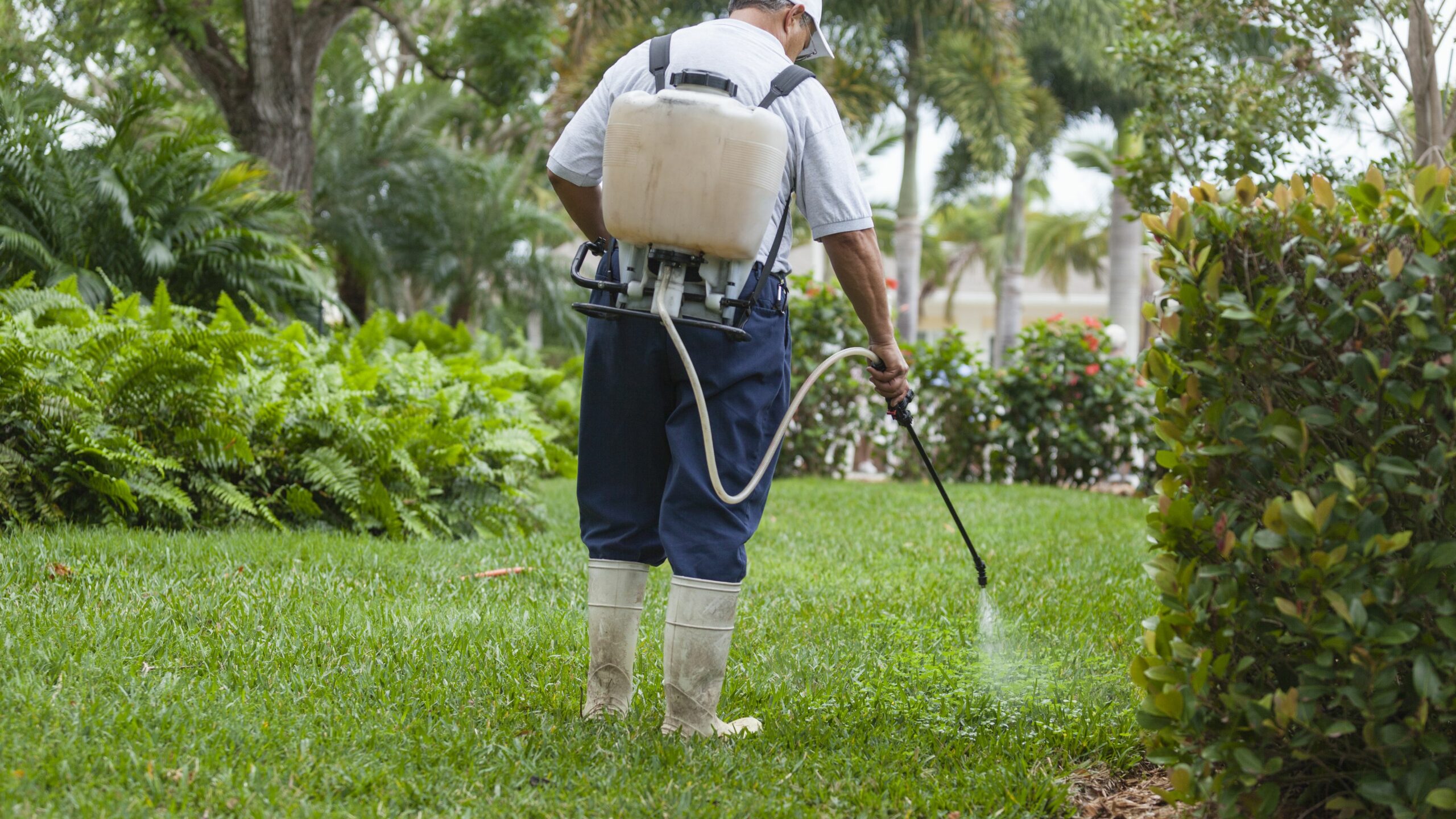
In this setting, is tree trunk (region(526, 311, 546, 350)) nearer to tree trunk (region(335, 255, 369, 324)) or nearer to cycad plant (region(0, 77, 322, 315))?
tree trunk (region(335, 255, 369, 324))

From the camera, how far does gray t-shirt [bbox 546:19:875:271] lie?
2.56 m

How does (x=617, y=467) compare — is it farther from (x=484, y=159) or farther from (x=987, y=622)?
(x=484, y=159)

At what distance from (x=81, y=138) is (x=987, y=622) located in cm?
740

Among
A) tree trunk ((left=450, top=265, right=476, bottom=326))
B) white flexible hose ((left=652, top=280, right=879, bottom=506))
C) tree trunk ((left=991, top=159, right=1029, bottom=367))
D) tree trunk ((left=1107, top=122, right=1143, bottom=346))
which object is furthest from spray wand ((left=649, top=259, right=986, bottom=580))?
tree trunk ((left=991, top=159, right=1029, bottom=367))

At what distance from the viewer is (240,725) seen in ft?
8.18

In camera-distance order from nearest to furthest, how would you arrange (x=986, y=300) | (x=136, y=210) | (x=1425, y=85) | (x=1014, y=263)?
1. (x=1425, y=85)
2. (x=136, y=210)
3. (x=1014, y=263)
4. (x=986, y=300)

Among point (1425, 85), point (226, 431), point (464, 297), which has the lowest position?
point (226, 431)

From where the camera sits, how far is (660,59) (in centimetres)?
261

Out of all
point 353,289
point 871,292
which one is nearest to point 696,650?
point 871,292

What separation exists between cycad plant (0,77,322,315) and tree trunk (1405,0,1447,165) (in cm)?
696

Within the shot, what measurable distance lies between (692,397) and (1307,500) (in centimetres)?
130

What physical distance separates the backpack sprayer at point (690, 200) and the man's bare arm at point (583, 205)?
414 millimetres

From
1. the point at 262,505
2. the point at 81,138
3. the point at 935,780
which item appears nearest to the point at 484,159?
the point at 81,138

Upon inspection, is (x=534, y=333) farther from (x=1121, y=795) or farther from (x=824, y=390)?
(x=1121, y=795)
